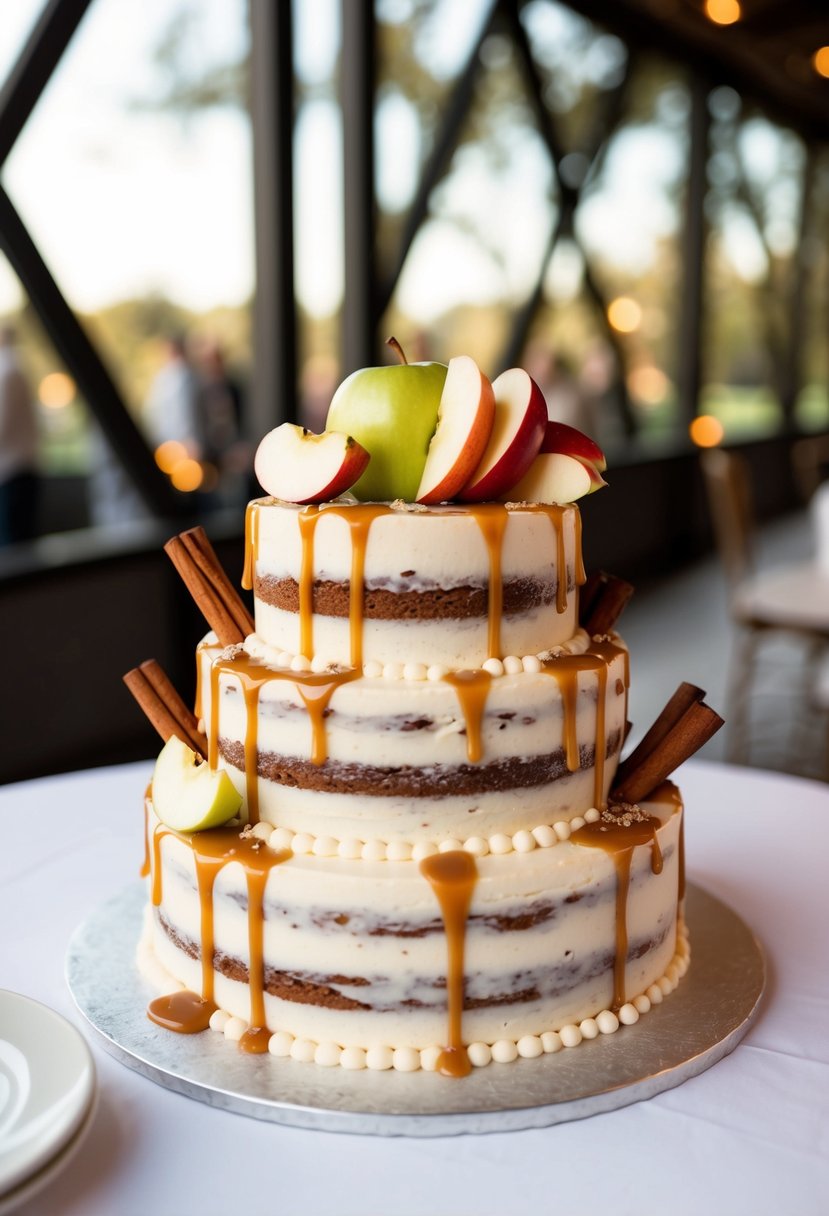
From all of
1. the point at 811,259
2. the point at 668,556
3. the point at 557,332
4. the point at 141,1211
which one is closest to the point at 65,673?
the point at 141,1211

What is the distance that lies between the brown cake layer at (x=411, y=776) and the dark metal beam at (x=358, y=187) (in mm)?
3777

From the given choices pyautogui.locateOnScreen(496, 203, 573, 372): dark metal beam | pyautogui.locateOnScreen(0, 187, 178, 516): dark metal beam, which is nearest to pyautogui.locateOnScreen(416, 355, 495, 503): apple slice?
pyautogui.locateOnScreen(0, 187, 178, 516): dark metal beam

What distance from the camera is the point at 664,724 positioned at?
1235 mm

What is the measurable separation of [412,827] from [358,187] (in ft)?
12.6

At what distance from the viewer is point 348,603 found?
1057 millimetres

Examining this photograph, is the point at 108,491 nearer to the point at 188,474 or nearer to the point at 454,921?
the point at 188,474

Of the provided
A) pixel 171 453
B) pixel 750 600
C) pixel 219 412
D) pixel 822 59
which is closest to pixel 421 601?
pixel 750 600

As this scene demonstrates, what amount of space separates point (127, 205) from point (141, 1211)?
3.99m

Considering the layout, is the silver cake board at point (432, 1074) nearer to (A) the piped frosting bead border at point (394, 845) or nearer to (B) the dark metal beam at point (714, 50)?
(A) the piped frosting bead border at point (394, 845)

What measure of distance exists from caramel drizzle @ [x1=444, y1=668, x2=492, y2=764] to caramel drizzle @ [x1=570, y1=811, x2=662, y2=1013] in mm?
142

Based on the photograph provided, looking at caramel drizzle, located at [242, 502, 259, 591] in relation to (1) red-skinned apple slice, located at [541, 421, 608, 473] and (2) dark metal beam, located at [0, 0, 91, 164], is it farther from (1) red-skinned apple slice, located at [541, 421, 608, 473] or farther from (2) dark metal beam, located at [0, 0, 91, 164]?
(2) dark metal beam, located at [0, 0, 91, 164]

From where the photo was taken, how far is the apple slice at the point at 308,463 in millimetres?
1042

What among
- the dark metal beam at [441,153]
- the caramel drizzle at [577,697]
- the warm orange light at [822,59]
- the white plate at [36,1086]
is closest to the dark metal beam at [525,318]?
the dark metal beam at [441,153]

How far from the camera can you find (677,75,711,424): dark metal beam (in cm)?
810
